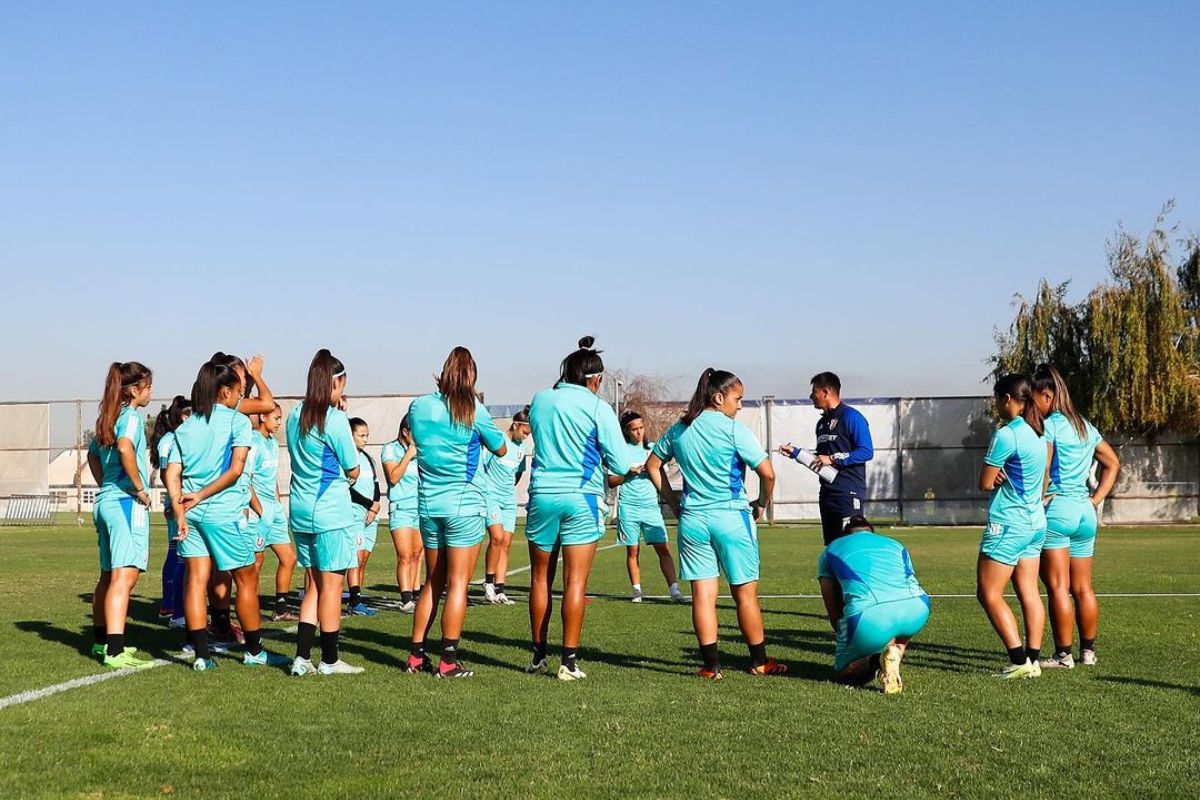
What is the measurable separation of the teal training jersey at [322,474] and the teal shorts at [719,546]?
2232 millimetres

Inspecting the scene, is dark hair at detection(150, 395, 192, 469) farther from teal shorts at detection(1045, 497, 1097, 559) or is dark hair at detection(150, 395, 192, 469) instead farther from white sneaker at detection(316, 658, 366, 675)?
teal shorts at detection(1045, 497, 1097, 559)

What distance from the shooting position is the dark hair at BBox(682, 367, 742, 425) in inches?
334

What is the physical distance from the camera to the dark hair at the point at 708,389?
8.49 m

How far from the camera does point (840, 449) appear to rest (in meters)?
10.1

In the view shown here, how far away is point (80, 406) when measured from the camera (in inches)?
1594

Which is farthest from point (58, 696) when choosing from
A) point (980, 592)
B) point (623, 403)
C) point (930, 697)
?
point (623, 403)

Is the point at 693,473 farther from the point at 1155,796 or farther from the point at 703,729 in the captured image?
the point at 1155,796

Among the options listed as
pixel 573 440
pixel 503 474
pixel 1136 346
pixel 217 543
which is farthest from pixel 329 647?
pixel 1136 346

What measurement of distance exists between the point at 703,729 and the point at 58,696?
3.75 m

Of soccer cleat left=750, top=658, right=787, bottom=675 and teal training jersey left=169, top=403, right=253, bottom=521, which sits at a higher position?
teal training jersey left=169, top=403, right=253, bottom=521

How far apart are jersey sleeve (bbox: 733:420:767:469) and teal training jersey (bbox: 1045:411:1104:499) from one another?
210cm

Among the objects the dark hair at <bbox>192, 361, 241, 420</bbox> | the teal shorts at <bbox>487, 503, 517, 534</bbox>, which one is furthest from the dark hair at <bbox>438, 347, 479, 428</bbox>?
the teal shorts at <bbox>487, 503, 517, 534</bbox>

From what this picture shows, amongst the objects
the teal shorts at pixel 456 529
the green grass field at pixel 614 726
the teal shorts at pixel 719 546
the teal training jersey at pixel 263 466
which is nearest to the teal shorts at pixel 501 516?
the teal training jersey at pixel 263 466

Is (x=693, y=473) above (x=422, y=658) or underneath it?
above
